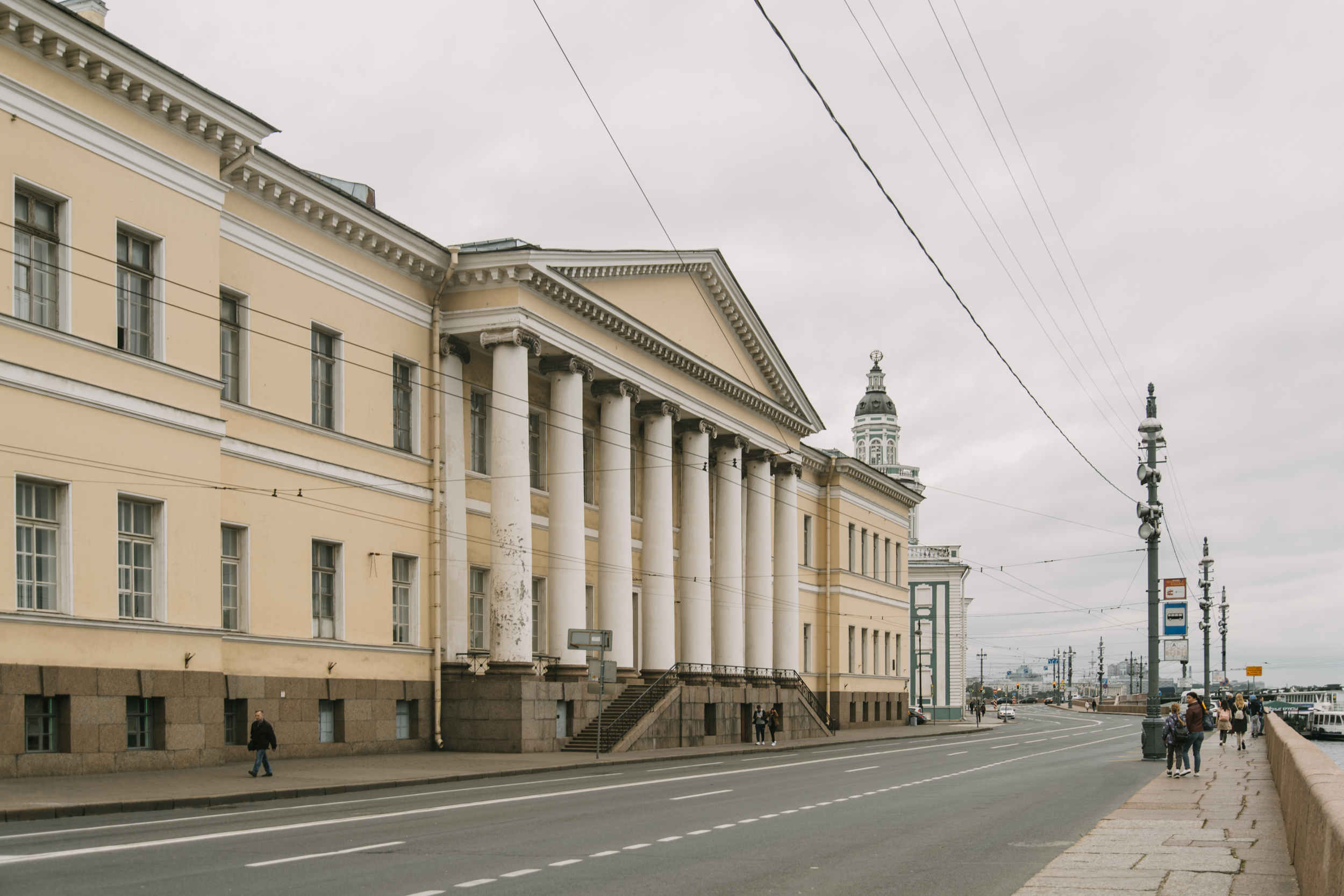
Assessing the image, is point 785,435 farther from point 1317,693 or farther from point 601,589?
point 1317,693

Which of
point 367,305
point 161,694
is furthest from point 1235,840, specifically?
point 367,305

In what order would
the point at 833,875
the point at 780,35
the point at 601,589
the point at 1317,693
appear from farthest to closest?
the point at 1317,693
the point at 601,589
the point at 780,35
the point at 833,875

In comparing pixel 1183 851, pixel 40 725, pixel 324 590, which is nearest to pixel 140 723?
pixel 40 725

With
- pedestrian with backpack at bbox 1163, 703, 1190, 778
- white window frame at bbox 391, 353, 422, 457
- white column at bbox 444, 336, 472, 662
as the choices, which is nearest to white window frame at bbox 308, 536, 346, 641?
white window frame at bbox 391, 353, 422, 457

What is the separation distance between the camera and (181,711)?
24.0m

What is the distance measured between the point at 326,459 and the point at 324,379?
6.22ft

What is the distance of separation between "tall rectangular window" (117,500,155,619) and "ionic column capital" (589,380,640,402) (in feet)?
56.7

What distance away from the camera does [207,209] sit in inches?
1029

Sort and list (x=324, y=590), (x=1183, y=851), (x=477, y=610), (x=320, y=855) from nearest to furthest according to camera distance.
A: (x=320, y=855)
(x=1183, y=851)
(x=324, y=590)
(x=477, y=610)

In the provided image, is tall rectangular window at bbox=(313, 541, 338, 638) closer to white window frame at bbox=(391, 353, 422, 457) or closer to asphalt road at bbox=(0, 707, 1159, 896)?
white window frame at bbox=(391, 353, 422, 457)

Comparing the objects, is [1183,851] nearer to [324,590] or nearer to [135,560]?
[135,560]

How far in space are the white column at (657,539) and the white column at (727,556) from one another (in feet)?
18.8

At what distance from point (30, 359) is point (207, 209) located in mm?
5411

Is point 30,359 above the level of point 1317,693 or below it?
above
